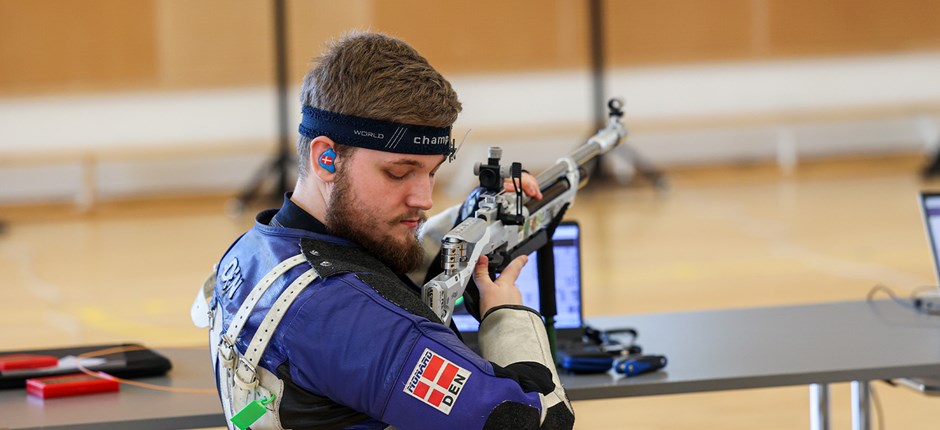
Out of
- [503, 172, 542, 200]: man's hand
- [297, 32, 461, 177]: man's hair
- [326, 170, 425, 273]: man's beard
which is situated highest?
[297, 32, 461, 177]: man's hair

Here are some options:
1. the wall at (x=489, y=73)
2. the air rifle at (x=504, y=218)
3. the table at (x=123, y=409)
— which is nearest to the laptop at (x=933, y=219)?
the air rifle at (x=504, y=218)

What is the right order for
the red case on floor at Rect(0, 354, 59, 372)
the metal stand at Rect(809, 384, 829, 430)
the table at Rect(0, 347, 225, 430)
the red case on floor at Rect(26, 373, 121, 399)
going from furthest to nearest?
the metal stand at Rect(809, 384, 829, 430)
the red case on floor at Rect(0, 354, 59, 372)
the red case on floor at Rect(26, 373, 121, 399)
the table at Rect(0, 347, 225, 430)

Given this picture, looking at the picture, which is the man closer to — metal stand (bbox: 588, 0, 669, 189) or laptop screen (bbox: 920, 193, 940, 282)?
laptop screen (bbox: 920, 193, 940, 282)

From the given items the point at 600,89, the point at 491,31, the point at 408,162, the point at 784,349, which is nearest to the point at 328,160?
the point at 408,162

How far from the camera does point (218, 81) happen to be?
9859mm

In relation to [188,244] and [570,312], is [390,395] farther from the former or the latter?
[188,244]

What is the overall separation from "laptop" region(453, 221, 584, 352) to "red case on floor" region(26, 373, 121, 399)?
88cm

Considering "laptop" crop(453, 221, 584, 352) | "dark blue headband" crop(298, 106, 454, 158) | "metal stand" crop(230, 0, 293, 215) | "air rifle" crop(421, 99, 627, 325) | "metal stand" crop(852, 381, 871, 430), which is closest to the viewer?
"dark blue headband" crop(298, 106, 454, 158)

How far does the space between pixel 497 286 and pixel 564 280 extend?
2.68 ft

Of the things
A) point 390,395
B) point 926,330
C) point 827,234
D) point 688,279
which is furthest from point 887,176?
point 390,395

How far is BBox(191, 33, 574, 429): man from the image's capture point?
5.39ft

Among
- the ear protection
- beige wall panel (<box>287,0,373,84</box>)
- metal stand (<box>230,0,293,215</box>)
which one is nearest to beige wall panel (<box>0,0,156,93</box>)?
metal stand (<box>230,0,293,215</box>)

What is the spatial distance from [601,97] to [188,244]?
160 inches

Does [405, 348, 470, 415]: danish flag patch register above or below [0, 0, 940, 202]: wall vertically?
below
